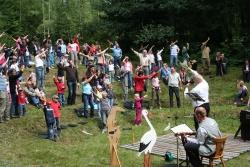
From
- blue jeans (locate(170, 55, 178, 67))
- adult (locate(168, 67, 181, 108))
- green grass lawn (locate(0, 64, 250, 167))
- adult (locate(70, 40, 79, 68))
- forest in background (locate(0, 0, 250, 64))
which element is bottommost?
green grass lawn (locate(0, 64, 250, 167))

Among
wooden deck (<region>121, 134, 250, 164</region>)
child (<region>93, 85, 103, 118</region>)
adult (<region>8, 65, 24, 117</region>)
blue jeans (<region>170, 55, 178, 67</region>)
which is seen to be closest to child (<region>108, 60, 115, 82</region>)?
blue jeans (<region>170, 55, 178, 67</region>)

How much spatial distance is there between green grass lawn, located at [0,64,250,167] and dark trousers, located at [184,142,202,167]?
1.77 metres

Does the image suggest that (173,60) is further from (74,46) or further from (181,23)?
(181,23)

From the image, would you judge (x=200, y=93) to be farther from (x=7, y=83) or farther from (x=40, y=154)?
(x=7, y=83)

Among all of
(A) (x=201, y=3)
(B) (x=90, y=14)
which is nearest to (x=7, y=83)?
(A) (x=201, y=3)

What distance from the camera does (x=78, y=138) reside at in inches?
684

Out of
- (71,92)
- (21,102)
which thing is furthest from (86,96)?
(21,102)

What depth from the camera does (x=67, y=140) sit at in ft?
55.5

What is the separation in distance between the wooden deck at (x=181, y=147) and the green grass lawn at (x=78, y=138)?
1.01 feet

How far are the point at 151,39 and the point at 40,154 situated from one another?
19381mm

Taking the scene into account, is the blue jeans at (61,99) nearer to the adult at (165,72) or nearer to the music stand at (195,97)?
the adult at (165,72)

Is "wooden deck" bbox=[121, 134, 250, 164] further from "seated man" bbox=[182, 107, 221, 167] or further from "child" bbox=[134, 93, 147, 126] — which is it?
"child" bbox=[134, 93, 147, 126]

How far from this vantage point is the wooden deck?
1388cm

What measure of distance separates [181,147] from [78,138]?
4188 mm
